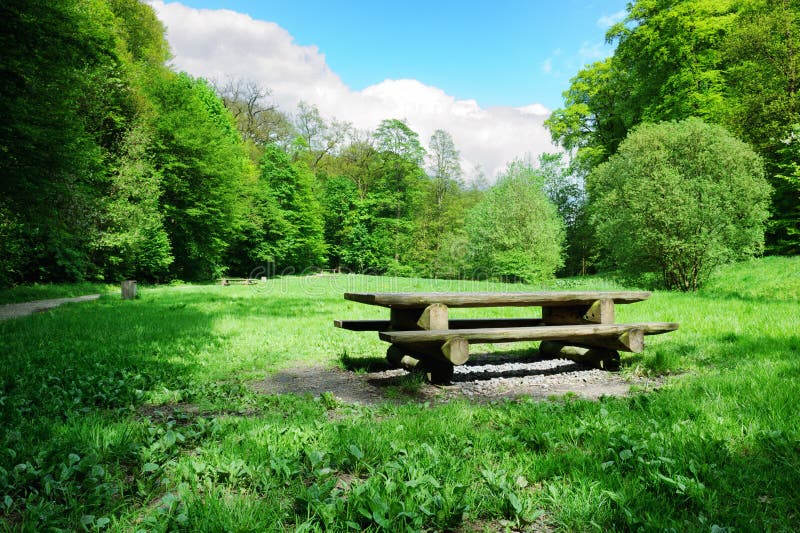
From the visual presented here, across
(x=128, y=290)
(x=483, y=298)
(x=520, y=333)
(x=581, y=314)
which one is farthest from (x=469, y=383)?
(x=128, y=290)

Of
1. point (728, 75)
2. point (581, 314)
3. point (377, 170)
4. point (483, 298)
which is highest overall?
point (728, 75)

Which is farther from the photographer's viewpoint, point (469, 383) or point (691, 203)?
point (691, 203)

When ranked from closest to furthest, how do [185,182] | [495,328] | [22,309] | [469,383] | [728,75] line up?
[469,383] → [495,328] → [22,309] → [728,75] → [185,182]

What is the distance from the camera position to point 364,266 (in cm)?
4678

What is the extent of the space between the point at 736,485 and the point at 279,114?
51146 millimetres

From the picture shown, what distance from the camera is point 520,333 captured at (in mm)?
5285

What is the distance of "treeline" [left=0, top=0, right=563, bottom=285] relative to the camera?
466 inches

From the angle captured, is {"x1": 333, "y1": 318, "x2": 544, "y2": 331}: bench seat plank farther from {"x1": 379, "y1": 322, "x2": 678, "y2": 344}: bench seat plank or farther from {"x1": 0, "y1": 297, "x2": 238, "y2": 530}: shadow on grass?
{"x1": 0, "y1": 297, "x2": 238, "y2": 530}: shadow on grass

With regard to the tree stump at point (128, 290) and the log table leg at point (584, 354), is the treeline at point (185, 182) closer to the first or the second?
the tree stump at point (128, 290)

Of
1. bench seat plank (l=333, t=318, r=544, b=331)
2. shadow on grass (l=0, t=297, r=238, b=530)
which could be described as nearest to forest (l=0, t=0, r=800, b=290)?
shadow on grass (l=0, t=297, r=238, b=530)

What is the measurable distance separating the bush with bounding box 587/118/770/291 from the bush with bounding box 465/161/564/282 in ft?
40.0

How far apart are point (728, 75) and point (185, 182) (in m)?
33.1

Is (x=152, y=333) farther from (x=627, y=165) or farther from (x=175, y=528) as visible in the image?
(x=627, y=165)

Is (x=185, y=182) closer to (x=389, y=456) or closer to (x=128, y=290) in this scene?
(x=128, y=290)
